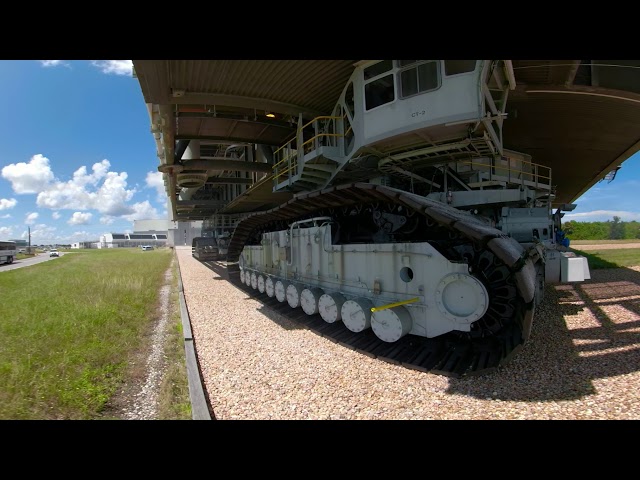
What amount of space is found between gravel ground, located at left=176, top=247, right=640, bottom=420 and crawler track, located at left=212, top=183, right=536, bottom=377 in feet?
0.76

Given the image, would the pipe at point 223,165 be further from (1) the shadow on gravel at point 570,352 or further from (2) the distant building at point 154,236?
(2) the distant building at point 154,236

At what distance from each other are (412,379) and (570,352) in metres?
2.60

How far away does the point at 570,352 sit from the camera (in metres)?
4.51

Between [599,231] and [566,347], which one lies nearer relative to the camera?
[566,347]

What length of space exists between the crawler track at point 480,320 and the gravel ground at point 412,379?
23 cm

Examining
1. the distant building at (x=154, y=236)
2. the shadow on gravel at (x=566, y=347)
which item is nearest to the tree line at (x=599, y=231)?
the shadow on gravel at (x=566, y=347)

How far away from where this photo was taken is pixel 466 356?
13.6 ft

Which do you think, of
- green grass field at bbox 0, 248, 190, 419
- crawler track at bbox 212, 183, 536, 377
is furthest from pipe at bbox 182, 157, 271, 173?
crawler track at bbox 212, 183, 536, 377

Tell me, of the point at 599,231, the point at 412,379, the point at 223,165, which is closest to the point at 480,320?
the point at 412,379

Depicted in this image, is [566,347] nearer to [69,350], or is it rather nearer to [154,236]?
[69,350]

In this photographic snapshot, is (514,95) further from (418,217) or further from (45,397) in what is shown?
(45,397)

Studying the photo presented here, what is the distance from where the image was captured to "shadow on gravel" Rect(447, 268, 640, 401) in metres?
3.43

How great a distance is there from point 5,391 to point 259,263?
21.0 ft
